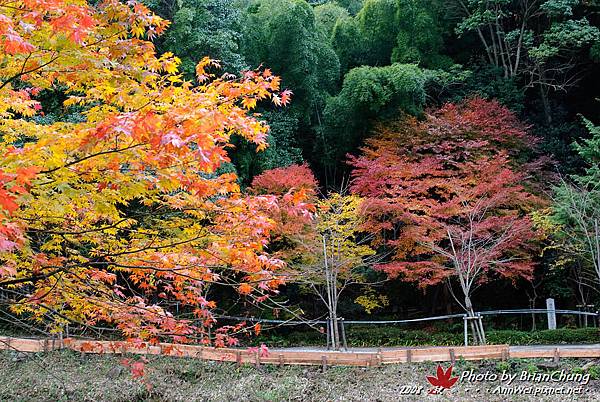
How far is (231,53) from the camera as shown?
51.9 feet

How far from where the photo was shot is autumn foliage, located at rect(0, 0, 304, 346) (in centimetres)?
231

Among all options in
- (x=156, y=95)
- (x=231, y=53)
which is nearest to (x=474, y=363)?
(x=156, y=95)

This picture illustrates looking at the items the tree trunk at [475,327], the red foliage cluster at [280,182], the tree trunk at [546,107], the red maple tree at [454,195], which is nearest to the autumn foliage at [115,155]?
the tree trunk at [475,327]

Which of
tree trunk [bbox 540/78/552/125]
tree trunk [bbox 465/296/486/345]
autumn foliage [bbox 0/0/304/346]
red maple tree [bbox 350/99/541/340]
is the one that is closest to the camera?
autumn foliage [bbox 0/0/304/346]

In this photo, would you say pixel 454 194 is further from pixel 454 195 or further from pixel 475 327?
pixel 475 327

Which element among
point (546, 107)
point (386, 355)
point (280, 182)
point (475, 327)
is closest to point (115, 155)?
point (386, 355)

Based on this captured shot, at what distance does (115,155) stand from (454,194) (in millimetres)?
11386

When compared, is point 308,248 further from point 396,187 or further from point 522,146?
point 522,146

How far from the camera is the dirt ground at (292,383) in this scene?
788 cm

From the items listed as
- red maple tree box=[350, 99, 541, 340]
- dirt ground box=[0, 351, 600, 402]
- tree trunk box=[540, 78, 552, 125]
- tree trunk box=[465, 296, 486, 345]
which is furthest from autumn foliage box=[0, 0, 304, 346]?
tree trunk box=[540, 78, 552, 125]

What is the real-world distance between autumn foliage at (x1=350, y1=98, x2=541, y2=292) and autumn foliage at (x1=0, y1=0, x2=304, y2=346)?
8.71 meters

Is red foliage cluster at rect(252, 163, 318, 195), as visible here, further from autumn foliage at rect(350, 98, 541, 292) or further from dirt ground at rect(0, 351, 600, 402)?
dirt ground at rect(0, 351, 600, 402)

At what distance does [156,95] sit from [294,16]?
16.0m

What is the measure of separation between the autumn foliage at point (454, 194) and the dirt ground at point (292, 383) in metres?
3.21
